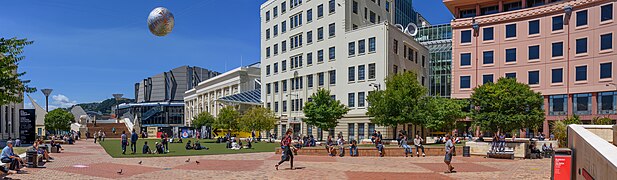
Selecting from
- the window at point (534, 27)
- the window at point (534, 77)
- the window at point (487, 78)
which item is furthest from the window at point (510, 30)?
the window at point (487, 78)

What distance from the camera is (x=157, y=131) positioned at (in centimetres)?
7712

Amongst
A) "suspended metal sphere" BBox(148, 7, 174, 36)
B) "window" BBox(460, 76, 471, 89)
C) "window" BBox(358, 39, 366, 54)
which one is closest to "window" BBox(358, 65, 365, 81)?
"window" BBox(358, 39, 366, 54)

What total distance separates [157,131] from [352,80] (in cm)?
3892

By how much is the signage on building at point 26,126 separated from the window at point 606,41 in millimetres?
50761

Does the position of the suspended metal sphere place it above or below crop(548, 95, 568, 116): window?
above

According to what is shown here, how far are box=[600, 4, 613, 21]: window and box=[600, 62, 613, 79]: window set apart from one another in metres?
4.37

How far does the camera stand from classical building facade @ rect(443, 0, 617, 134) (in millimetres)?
45969

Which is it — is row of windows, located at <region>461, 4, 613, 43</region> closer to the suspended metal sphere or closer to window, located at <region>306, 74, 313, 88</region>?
window, located at <region>306, 74, 313, 88</region>

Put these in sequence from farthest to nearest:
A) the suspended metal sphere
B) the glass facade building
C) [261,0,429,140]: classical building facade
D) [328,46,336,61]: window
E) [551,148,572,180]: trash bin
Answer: the glass facade building, [328,46,336,61]: window, [261,0,429,140]: classical building facade, the suspended metal sphere, [551,148,572,180]: trash bin

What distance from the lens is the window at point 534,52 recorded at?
50.8 metres

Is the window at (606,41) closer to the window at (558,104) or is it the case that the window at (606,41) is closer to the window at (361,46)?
the window at (558,104)

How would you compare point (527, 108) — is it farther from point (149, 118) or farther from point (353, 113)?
point (149, 118)

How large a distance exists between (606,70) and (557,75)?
4.70m

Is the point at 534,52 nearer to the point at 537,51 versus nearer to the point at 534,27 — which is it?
the point at 537,51
